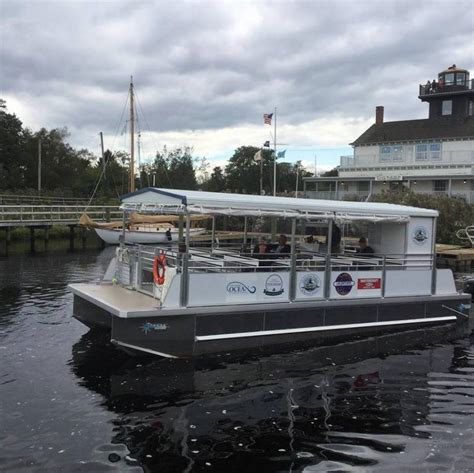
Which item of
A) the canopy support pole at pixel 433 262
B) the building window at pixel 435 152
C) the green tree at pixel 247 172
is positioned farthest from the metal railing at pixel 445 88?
the canopy support pole at pixel 433 262

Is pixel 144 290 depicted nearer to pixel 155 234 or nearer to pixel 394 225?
pixel 394 225

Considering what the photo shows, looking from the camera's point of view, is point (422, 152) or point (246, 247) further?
point (422, 152)

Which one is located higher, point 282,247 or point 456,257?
point 282,247

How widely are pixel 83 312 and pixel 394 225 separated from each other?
7.92 metres

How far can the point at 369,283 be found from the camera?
12469mm

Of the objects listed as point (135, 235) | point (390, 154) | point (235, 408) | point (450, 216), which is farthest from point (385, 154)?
point (235, 408)

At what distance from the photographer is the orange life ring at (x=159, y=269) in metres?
10.3

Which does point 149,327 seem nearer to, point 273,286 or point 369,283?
point 273,286

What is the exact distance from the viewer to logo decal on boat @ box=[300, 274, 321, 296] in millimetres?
11578

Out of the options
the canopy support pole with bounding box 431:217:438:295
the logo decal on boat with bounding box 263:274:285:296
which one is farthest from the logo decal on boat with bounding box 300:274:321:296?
the canopy support pole with bounding box 431:217:438:295

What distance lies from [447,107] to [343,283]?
52.3 metres

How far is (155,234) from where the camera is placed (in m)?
37.5

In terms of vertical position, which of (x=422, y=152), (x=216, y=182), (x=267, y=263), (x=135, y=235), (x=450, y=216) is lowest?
(x=135, y=235)

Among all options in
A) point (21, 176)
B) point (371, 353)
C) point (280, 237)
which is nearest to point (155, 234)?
point (280, 237)
